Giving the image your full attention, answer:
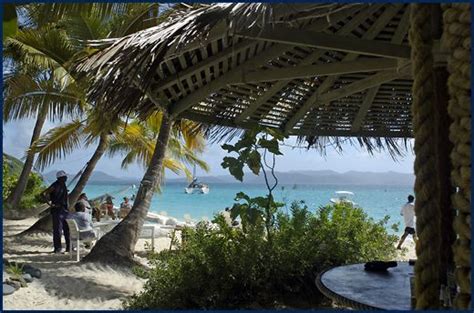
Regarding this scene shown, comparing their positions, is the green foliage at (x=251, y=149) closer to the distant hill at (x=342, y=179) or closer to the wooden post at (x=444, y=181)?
the wooden post at (x=444, y=181)

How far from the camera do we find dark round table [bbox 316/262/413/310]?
2.18 metres

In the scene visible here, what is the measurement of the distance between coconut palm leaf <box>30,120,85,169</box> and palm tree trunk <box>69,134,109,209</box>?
2.49 feet

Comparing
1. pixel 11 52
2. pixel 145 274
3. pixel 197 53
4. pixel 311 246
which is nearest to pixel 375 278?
pixel 197 53

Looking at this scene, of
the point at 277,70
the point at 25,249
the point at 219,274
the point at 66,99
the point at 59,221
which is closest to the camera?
the point at 277,70

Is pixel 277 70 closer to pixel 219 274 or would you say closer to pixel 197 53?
pixel 197 53

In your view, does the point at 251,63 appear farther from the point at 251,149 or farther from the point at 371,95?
the point at 251,149

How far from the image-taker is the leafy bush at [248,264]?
4852 mm

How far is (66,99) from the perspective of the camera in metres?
10.6

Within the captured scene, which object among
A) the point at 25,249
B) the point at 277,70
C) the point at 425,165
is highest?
the point at 277,70

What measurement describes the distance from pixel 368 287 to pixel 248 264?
2.58 m

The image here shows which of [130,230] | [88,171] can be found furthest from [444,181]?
[88,171]

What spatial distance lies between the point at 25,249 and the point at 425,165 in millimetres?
9489

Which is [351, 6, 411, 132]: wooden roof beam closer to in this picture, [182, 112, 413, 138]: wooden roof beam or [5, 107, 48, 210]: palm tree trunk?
[182, 112, 413, 138]: wooden roof beam

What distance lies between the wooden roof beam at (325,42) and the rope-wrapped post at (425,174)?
1.95m
